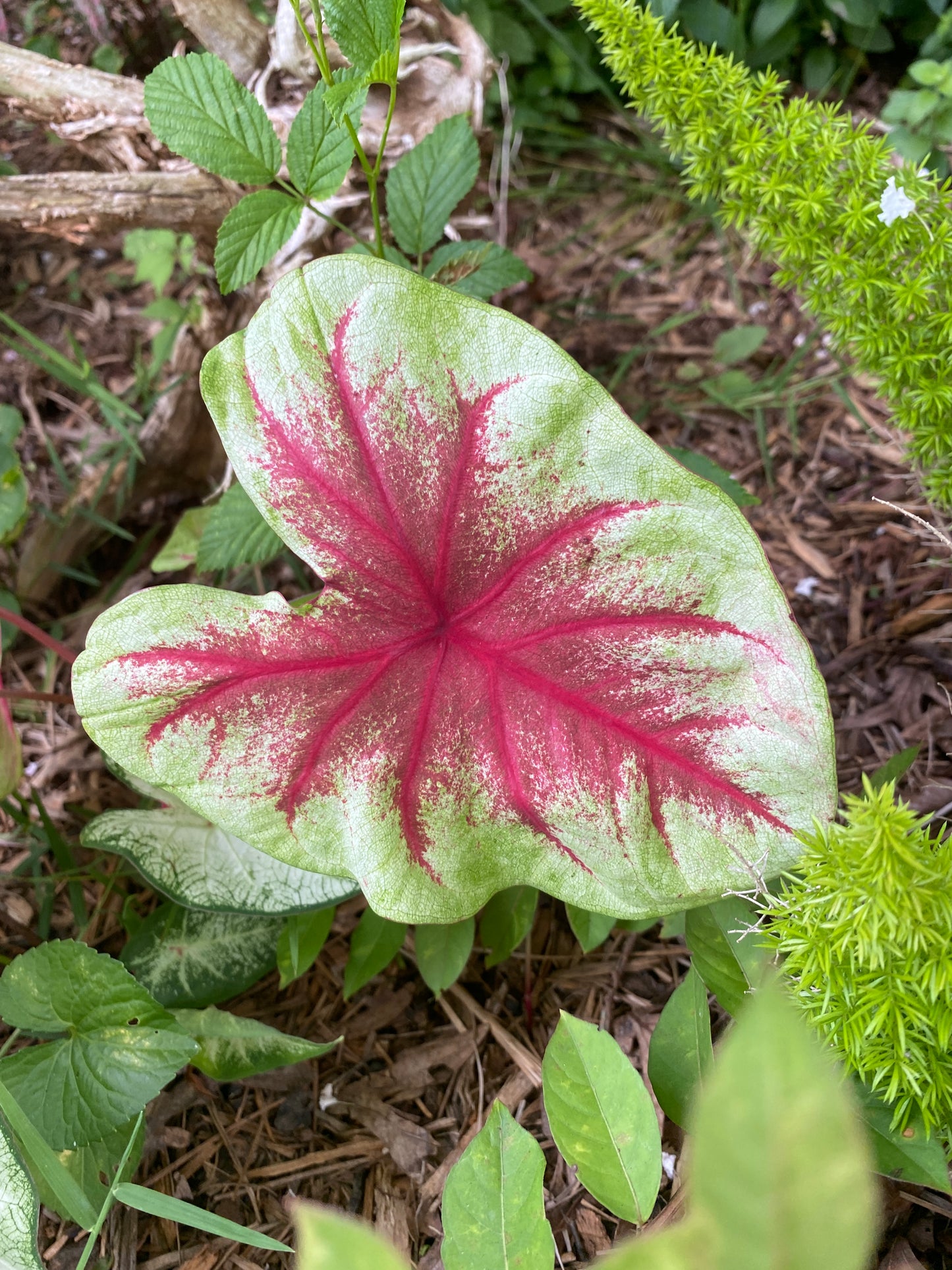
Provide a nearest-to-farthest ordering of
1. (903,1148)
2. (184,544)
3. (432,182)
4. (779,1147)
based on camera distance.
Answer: (779,1147) → (903,1148) → (432,182) → (184,544)

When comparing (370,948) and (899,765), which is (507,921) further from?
(899,765)

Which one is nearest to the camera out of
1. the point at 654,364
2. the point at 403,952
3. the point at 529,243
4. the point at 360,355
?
the point at 360,355

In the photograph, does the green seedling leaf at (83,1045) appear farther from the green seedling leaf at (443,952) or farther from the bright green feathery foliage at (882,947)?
the bright green feathery foliage at (882,947)

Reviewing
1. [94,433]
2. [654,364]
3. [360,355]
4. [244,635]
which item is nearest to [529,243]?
[654,364]

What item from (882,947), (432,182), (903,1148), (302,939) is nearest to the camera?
(882,947)

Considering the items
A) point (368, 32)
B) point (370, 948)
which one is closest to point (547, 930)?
point (370, 948)

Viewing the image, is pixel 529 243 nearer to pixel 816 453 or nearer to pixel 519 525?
pixel 816 453
